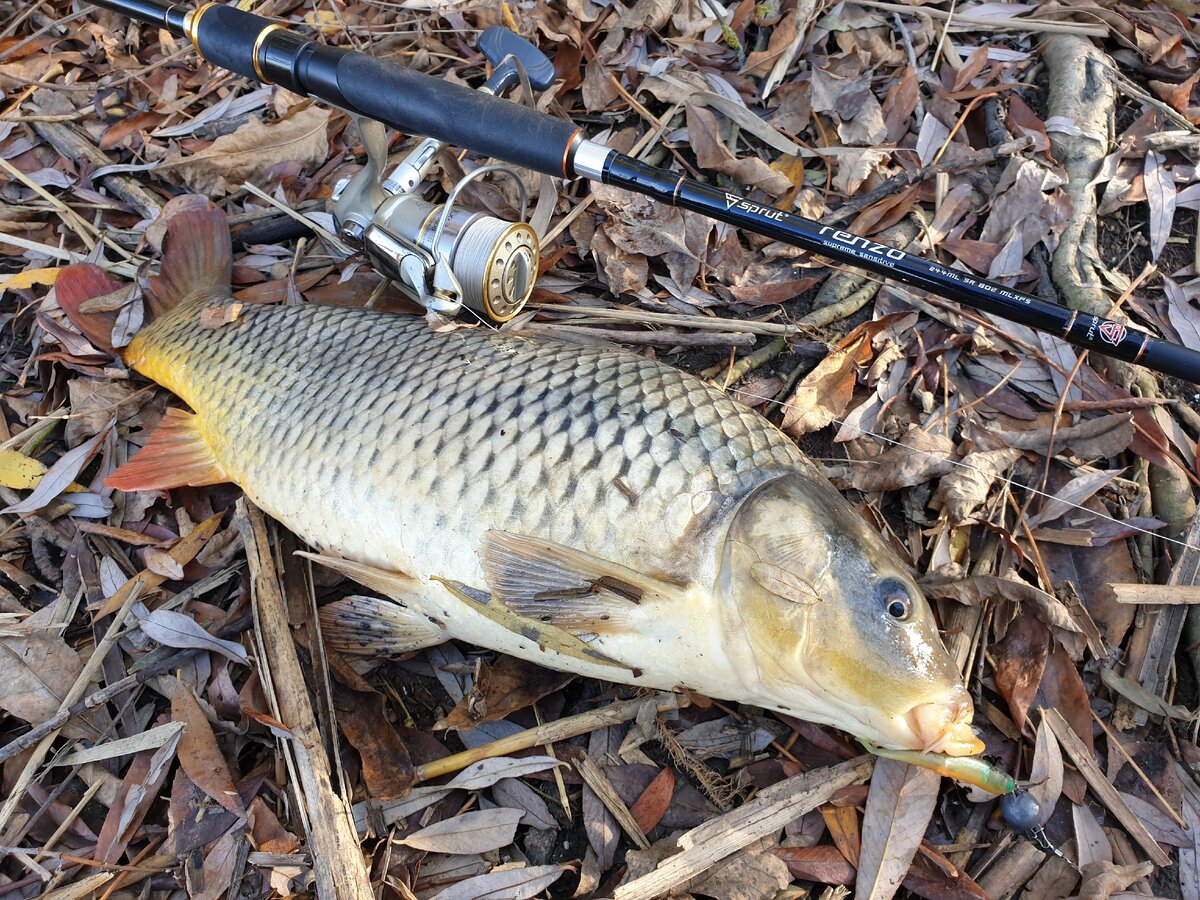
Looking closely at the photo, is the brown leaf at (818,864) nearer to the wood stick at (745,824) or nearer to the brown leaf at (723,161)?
the wood stick at (745,824)

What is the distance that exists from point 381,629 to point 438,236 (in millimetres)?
1180

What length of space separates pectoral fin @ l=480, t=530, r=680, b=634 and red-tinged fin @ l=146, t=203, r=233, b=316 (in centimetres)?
170

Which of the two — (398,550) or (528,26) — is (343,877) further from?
(528,26)

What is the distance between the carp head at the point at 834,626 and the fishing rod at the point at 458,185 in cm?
68

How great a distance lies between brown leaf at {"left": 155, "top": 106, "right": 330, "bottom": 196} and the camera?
313 cm

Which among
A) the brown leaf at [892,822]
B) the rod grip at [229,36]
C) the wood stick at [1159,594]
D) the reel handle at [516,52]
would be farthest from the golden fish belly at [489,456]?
the wood stick at [1159,594]

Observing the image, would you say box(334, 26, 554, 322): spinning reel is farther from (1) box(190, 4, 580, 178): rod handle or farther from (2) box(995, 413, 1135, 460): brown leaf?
(2) box(995, 413, 1135, 460): brown leaf

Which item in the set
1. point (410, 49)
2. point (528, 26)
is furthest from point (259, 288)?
point (528, 26)

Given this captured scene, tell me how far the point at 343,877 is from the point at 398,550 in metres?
0.82

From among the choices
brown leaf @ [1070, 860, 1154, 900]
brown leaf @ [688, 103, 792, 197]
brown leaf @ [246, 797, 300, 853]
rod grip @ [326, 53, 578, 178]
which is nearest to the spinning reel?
rod grip @ [326, 53, 578, 178]

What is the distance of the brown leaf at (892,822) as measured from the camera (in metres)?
1.98

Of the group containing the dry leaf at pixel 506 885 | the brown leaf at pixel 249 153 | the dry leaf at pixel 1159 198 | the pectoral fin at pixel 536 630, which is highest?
the brown leaf at pixel 249 153

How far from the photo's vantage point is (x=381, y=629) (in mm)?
2234

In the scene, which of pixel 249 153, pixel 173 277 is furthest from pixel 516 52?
pixel 173 277
